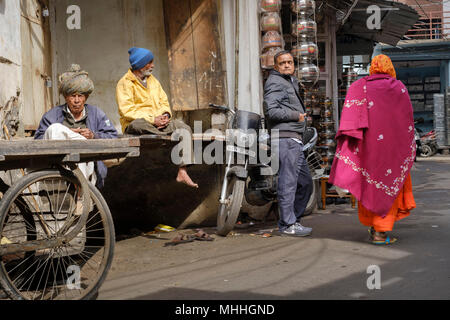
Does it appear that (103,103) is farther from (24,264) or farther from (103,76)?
(24,264)

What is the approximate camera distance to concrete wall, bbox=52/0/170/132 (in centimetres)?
768

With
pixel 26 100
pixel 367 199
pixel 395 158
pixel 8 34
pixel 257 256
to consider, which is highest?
pixel 8 34

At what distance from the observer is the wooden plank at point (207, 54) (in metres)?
7.18

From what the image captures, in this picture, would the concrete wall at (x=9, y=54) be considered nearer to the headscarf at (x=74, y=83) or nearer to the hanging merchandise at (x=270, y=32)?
the headscarf at (x=74, y=83)

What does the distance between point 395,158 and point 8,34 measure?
3.78 meters

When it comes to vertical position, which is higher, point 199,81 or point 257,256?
point 199,81

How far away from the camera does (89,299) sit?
3465 mm

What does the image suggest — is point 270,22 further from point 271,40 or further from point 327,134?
point 327,134

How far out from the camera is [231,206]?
582 centimetres

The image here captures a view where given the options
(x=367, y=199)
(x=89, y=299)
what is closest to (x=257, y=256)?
(x=367, y=199)

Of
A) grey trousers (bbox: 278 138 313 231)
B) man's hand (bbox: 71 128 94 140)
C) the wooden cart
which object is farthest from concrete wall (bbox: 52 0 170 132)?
the wooden cart

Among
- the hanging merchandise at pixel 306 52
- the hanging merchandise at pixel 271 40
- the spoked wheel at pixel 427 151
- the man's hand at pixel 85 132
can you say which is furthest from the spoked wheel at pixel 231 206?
the spoked wheel at pixel 427 151

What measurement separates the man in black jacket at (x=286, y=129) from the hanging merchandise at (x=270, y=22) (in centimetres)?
184

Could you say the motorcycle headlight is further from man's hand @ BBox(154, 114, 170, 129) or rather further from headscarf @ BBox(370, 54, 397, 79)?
headscarf @ BBox(370, 54, 397, 79)
